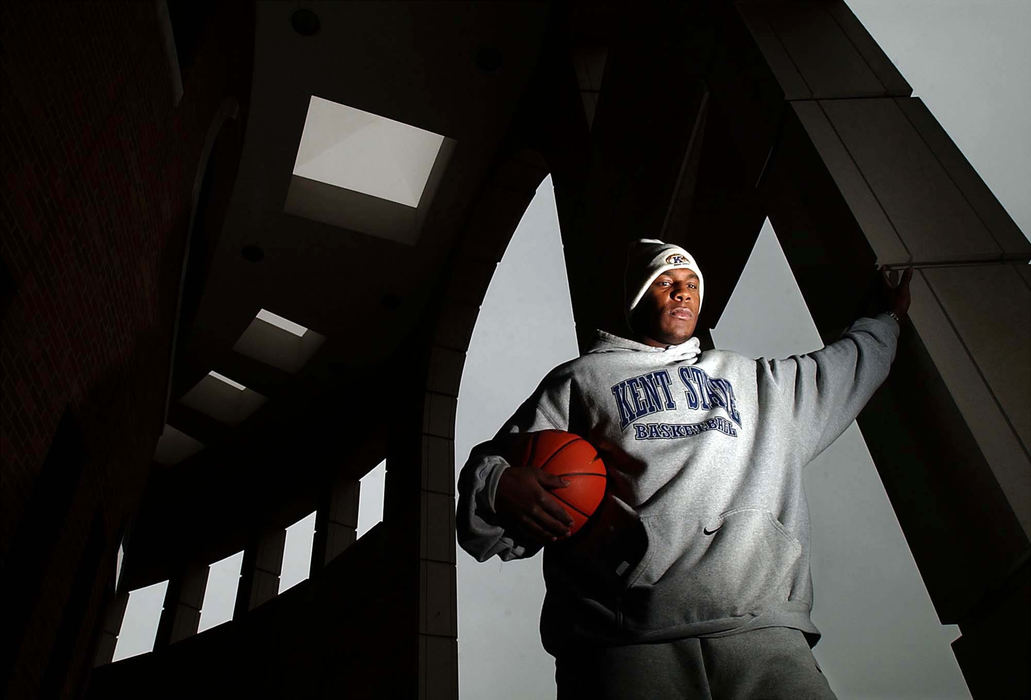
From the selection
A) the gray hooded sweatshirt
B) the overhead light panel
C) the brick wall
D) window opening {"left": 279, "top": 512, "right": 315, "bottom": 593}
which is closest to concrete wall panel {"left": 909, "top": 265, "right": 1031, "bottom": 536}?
the gray hooded sweatshirt

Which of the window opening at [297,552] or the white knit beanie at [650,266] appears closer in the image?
the white knit beanie at [650,266]

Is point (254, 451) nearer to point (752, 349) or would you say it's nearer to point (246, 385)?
point (246, 385)

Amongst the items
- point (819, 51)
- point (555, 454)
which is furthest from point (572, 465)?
point (819, 51)

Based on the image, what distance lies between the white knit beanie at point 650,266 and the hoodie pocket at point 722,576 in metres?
0.80

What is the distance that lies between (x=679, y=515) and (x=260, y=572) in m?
14.9

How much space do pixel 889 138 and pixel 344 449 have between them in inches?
513

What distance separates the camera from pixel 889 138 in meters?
3.54

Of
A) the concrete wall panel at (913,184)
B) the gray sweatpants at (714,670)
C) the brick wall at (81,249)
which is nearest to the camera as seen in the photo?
the gray sweatpants at (714,670)

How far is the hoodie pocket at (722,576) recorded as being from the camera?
2.08 m

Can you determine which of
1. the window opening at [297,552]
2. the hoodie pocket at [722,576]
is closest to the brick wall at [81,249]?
the hoodie pocket at [722,576]

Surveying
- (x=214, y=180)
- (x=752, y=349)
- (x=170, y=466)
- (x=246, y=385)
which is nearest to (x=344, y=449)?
(x=246, y=385)

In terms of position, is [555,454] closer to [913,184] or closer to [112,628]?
[913,184]

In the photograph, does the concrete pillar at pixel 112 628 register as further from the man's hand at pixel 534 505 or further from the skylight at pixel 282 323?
the man's hand at pixel 534 505

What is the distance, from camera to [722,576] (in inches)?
82.3
